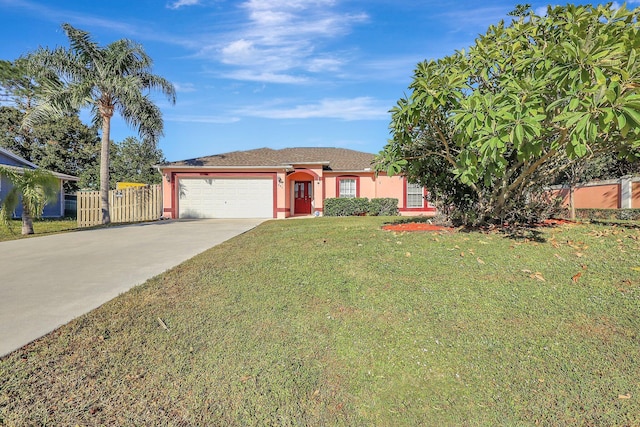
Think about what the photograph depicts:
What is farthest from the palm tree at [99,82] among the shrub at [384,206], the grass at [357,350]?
the grass at [357,350]

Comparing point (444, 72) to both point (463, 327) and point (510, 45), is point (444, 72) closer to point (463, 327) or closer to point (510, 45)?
point (510, 45)

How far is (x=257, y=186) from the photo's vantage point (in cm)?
1822

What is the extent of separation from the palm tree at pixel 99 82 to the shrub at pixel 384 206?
1239cm

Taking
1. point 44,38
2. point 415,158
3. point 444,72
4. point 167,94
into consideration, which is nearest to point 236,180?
point 167,94

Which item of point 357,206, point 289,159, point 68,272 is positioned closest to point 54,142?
point 289,159

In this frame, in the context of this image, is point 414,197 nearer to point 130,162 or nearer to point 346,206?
point 346,206

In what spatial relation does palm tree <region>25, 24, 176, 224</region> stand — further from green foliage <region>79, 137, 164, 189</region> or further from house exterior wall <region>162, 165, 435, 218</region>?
green foliage <region>79, 137, 164, 189</region>

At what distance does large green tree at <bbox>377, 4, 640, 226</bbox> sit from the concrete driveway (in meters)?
5.10

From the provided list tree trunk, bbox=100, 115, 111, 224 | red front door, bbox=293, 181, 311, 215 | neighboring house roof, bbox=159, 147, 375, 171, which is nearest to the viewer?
tree trunk, bbox=100, 115, 111, 224

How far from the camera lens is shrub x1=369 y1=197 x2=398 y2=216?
1831cm

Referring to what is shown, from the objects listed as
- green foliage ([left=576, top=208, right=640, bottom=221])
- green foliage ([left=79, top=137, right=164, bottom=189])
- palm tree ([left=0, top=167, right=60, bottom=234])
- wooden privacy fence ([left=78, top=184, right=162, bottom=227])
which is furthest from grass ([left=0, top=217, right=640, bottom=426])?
green foliage ([left=79, top=137, right=164, bottom=189])

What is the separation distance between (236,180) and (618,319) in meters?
16.9

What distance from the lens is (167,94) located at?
17156 millimetres

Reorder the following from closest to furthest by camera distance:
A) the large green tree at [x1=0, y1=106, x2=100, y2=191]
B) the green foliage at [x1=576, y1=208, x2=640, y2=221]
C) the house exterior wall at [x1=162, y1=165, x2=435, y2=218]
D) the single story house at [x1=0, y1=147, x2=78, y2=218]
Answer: the green foliage at [x1=576, y1=208, x2=640, y2=221] → the house exterior wall at [x1=162, y1=165, x2=435, y2=218] → the single story house at [x1=0, y1=147, x2=78, y2=218] → the large green tree at [x1=0, y1=106, x2=100, y2=191]
